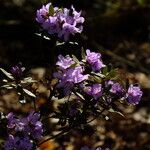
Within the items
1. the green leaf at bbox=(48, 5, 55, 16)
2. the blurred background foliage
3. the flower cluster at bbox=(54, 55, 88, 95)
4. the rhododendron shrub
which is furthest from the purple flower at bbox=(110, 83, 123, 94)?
the blurred background foliage

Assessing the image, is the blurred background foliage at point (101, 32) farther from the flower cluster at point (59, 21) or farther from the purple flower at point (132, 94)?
the flower cluster at point (59, 21)

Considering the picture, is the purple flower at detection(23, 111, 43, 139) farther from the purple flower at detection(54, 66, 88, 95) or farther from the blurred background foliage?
the blurred background foliage

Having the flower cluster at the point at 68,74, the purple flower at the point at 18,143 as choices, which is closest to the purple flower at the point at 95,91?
the flower cluster at the point at 68,74

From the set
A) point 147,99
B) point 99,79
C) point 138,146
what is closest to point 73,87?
point 99,79

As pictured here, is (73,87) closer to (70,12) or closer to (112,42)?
(70,12)

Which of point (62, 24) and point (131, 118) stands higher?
point (62, 24)
